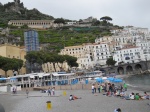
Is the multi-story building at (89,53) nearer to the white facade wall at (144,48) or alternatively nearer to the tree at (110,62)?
the tree at (110,62)

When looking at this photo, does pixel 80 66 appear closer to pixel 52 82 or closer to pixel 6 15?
pixel 52 82

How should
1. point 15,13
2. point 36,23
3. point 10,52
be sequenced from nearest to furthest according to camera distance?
1. point 10,52
2. point 36,23
3. point 15,13

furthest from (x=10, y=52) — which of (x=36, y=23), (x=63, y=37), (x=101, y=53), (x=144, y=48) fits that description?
(x=36, y=23)

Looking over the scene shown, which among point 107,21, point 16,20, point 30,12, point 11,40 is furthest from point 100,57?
point 30,12

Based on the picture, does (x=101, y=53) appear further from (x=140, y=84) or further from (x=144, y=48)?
(x=140, y=84)

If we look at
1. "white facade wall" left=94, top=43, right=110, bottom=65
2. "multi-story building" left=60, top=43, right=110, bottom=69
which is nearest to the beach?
"multi-story building" left=60, top=43, right=110, bottom=69

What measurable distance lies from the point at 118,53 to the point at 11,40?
46.9m

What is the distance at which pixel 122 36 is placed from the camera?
12900cm

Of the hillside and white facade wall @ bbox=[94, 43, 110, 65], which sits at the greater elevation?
the hillside

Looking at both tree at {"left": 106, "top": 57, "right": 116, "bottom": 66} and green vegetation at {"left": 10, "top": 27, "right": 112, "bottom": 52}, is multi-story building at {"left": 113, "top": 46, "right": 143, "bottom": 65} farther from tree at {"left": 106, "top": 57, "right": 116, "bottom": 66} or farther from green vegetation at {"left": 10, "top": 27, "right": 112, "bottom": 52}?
green vegetation at {"left": 10, "top": 27, "right": 112, "bottom": 52}

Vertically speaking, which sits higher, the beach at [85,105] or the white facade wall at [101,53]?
the white facade wall at [101,53]

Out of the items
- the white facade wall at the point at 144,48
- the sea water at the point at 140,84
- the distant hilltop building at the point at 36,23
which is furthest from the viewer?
the distant hilltop building at the point at 36,23

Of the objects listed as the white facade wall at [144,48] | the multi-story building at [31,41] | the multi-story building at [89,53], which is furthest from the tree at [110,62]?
the multi-story building at [31,41]

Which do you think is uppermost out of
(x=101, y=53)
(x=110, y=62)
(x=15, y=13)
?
(x=15, y=13)
